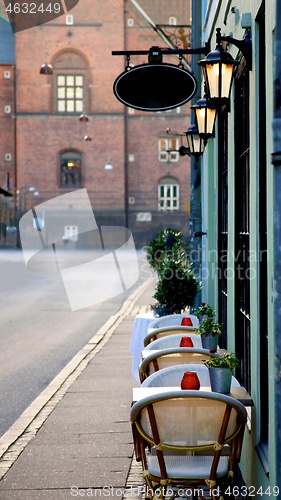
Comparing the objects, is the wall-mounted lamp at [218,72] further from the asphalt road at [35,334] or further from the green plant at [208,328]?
the asphalt road at [35,334]

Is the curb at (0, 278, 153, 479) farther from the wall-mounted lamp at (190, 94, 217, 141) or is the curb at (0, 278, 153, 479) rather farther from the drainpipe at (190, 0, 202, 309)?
the wall-mounted lamp at (190, 94, 217, 141)

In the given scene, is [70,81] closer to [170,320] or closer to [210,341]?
[170,320]

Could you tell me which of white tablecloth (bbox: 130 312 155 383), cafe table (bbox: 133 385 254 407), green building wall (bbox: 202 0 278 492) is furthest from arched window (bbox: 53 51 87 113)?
cafe table (bbox: 133 385 254 407)

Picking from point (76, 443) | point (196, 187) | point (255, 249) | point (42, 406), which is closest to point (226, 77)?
point (255, 249)

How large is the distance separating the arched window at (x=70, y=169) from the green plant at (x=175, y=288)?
5307cm

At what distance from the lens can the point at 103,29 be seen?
62.2 m

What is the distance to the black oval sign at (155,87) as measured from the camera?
22.4 ft

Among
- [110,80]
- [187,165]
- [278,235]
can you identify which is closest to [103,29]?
[110,80]

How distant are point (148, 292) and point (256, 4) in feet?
69.3

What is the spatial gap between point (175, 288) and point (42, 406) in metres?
2.46

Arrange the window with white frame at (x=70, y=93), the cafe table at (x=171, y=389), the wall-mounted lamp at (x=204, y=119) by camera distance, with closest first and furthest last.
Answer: the cafe table at (x=171, y=389) → the wall-mounted lamp at (x=204, y=119) → the window with white frame at (x=70, y=93)

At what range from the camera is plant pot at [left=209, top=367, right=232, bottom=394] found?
189 inches

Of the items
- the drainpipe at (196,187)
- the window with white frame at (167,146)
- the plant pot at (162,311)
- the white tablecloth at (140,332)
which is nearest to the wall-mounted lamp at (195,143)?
the drainpipe at (196,187)

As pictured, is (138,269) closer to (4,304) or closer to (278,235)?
(4,304)
